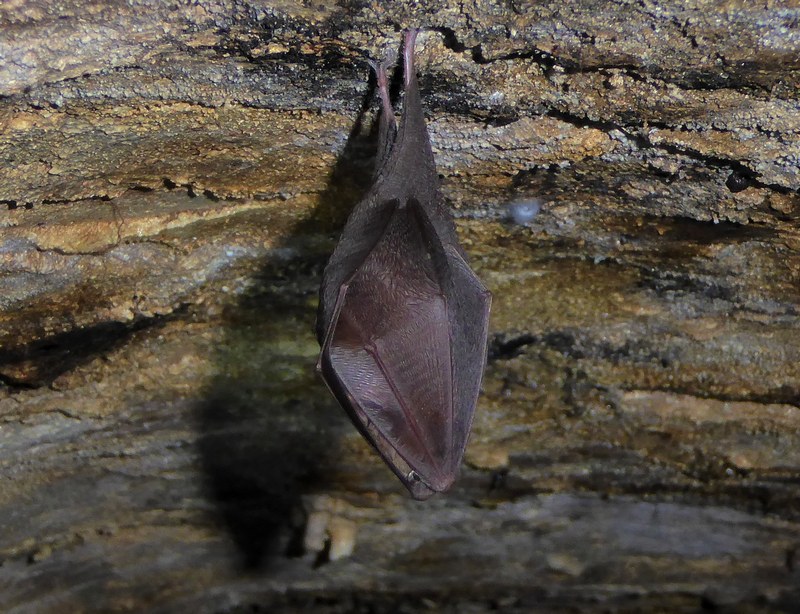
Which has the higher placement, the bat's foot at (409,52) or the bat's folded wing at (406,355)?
the bat's foot at (409,52)

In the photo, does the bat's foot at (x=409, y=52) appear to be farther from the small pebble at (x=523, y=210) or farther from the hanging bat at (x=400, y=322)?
the small pebble at (x=523, y=210)

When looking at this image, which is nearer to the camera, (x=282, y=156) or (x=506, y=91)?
(x=506, y=91)

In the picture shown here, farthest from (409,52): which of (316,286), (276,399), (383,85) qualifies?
(276,399)

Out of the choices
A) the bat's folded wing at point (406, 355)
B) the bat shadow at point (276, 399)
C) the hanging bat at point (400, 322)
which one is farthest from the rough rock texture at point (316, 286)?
the bat's folded wing at point (406, 355)

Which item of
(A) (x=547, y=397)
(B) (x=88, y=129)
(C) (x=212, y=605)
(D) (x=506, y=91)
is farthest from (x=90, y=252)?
(C) (x=212, y=605)

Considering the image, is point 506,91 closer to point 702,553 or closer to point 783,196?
point 783,196

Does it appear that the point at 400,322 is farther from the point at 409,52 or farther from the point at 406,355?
the point at 409,52

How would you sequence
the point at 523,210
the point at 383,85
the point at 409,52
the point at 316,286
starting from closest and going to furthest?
1. the point at 409,52
2. the point at 383,85
3. the point at 523,210
4. the point at 316,286
